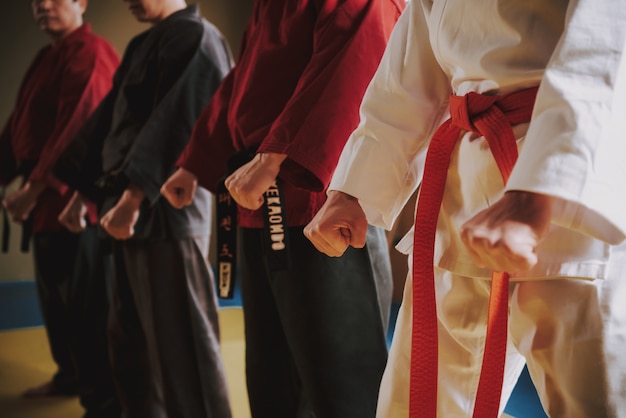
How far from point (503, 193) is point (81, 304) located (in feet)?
8.02

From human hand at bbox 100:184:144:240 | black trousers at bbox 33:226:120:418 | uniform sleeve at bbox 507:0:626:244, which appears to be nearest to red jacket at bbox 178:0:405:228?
human hand at bbox 100:184:144:240

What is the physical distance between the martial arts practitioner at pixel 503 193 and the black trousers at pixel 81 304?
1967mm

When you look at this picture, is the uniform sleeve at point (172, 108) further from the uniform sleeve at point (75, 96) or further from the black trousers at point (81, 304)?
the black trousers at point (81, 304)

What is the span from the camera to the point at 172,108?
2.12 meters

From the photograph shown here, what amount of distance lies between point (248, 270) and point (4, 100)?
541 cm

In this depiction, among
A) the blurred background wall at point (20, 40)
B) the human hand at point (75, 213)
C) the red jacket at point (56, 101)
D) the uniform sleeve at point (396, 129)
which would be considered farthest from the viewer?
the blurred background wall at point (20, 40)

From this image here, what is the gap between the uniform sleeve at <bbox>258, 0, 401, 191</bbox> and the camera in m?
1.35

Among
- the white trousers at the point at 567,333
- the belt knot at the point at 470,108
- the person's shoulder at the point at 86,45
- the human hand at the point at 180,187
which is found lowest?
the white trousers at the point at 567,333

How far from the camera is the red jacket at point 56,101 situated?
2822 millimetres

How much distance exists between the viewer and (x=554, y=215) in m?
0.71

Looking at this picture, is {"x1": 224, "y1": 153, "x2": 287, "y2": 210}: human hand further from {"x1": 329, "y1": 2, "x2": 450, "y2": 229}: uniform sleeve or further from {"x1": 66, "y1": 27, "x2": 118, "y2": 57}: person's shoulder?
{"x1": 66, "y1": 27, "x2": 118, "y2": 57}: person's shoulder

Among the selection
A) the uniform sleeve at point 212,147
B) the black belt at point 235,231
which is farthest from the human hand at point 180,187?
the black belt at point 235,231

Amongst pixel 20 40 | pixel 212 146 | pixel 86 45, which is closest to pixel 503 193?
pixel 212 146

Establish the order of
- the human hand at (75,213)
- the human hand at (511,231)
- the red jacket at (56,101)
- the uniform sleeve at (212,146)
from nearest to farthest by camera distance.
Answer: the human hand at (511,231) < the uniform sleeve at (212,146) < the human hand at (75,213) < the red jacket at (56,101)
